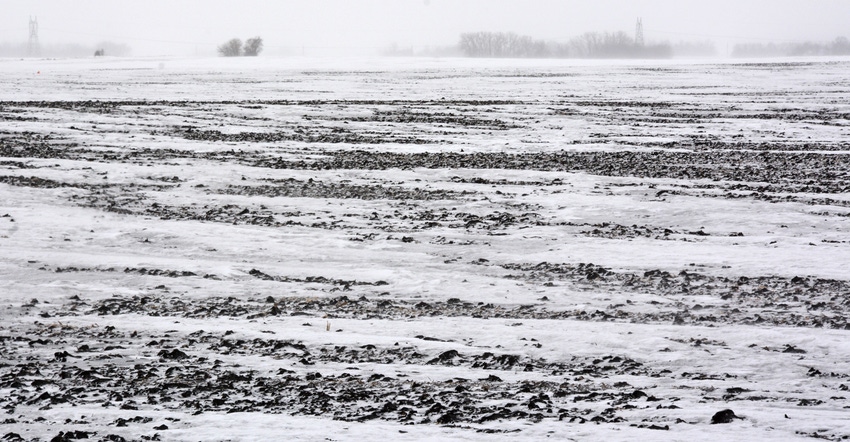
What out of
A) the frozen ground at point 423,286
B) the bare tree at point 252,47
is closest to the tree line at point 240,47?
the bare tree at point 252,47

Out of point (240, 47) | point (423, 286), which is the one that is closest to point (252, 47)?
point (240, 47)

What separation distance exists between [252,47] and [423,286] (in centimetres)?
8191

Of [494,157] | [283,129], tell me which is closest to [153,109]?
[283,129]

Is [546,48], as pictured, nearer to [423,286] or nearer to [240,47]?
[240,47]

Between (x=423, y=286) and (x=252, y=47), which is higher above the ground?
(x=252, y=47)

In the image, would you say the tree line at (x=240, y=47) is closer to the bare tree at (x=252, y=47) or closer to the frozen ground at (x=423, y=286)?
the bare tree at (x=252, y=47)

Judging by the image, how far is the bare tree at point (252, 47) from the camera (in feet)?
276

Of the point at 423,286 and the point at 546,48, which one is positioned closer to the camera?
the point at 423,286

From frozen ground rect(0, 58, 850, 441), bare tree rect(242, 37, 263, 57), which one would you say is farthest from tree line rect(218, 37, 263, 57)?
frozen ground rect(0, 58, 850, 441)

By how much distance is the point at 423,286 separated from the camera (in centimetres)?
612

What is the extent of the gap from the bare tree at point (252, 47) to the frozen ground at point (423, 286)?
237 ft

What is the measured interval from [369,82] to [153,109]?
13979 millimetres

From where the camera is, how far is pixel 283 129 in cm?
1550

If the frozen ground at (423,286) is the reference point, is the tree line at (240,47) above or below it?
above
